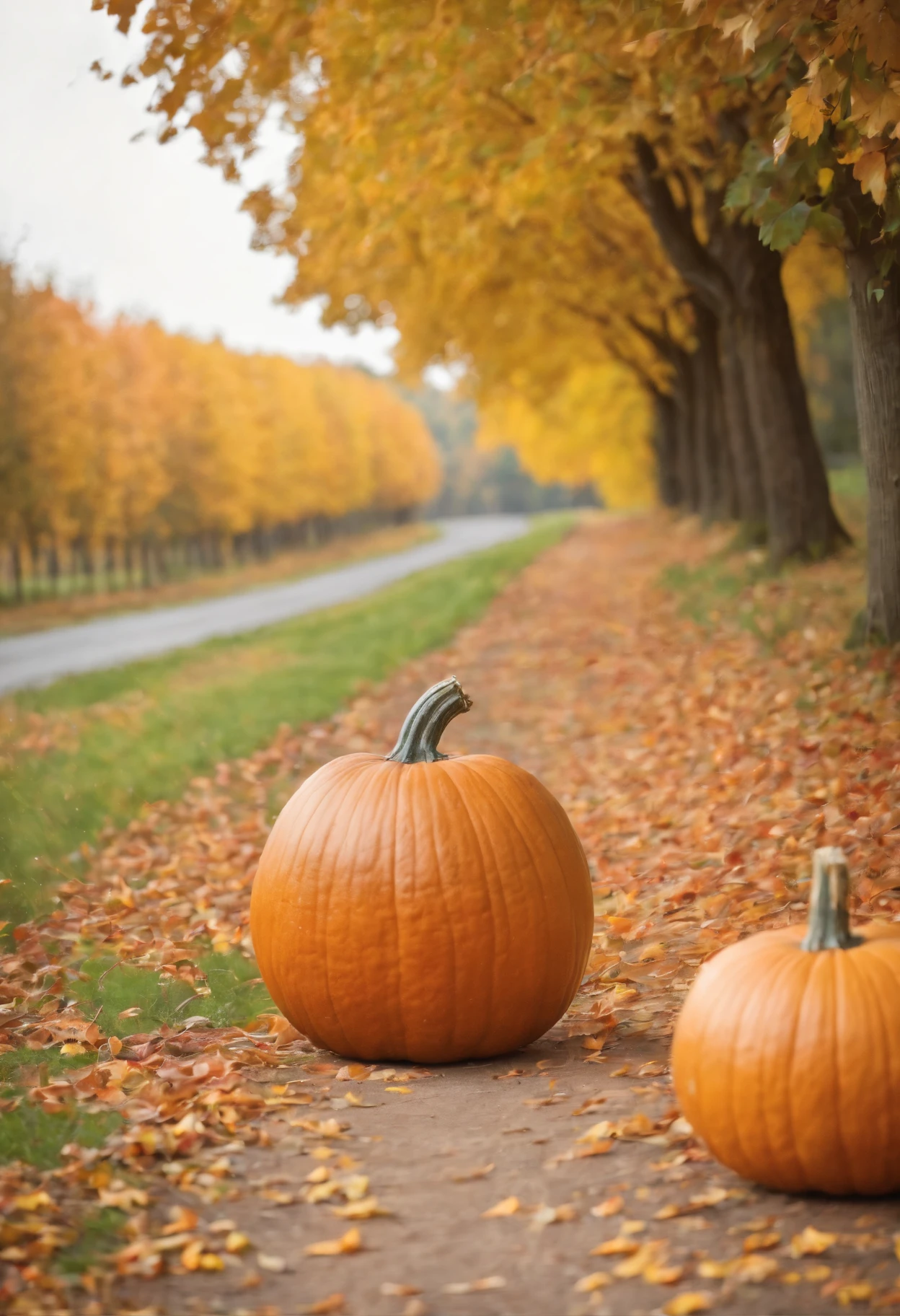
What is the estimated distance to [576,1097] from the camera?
423cm

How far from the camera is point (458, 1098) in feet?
14.4

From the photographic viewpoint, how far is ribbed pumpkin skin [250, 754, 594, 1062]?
182 inches

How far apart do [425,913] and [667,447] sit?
94.8ft

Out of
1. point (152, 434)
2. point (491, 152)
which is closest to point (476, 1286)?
point (491, 152)

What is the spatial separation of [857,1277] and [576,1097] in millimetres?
1336

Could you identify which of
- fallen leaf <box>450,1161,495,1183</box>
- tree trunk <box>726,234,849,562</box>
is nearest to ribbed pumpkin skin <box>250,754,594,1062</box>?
fallen leaf <box>450,1161,495,1183</box>

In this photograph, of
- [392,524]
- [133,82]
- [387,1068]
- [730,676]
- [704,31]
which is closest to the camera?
[387,1068]

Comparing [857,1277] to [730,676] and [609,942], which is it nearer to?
[609,942]

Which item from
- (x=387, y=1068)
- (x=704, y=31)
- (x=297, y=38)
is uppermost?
(x=297, y=38)

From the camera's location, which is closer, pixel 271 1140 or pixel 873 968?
pixel 873 968

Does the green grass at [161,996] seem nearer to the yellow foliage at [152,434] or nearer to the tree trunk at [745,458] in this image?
the tree trunk at [745,458]

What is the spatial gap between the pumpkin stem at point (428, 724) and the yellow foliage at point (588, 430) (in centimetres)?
2188

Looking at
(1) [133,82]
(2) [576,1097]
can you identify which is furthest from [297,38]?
(2) [576,1097]

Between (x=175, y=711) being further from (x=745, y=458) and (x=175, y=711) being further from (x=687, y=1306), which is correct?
(x=687, y=1306)
